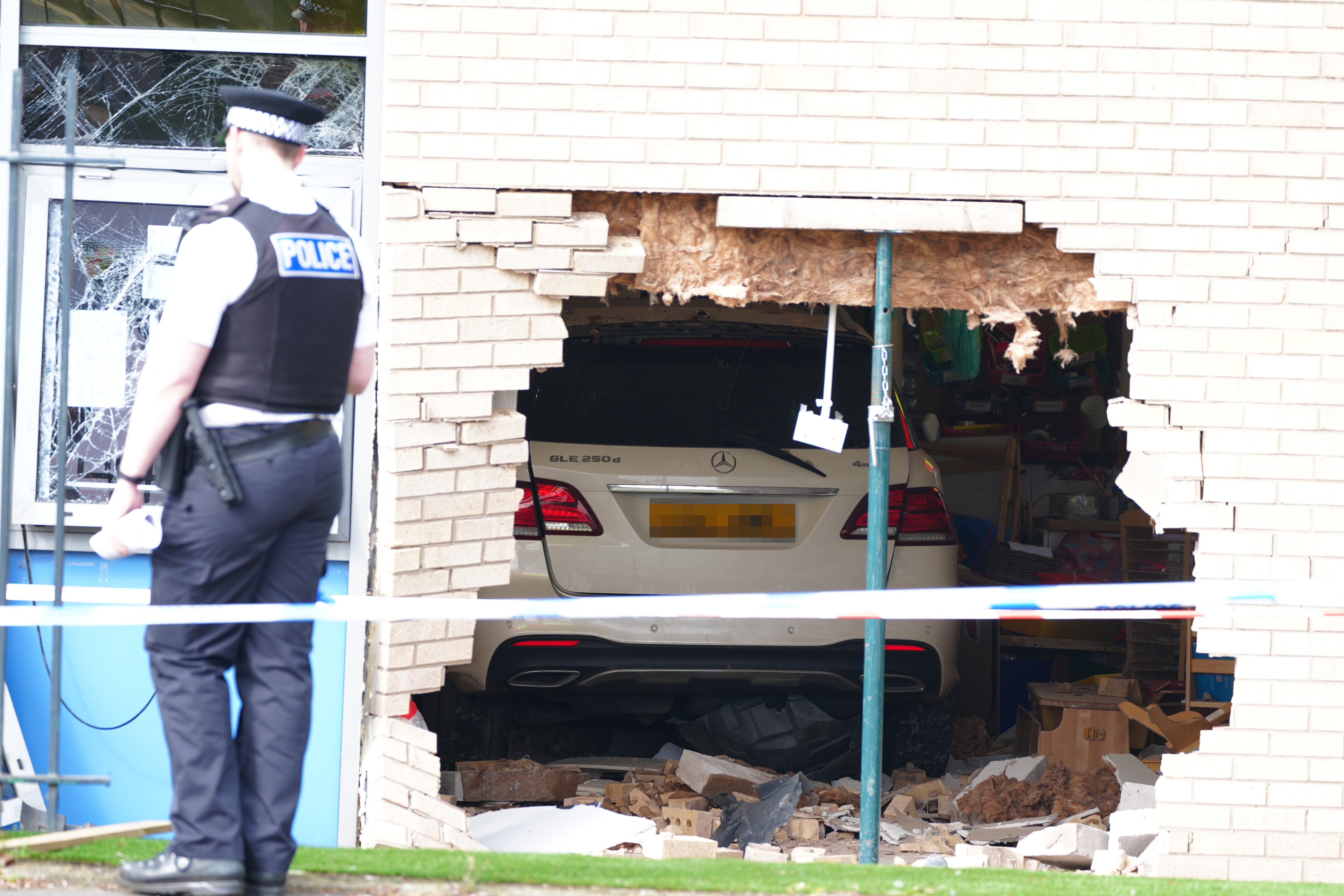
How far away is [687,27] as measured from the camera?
3.98 metres

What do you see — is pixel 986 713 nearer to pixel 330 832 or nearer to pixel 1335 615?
pixel 1335 615

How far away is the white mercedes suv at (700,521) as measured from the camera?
475 cm

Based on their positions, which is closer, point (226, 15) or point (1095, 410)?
point (226, 15)

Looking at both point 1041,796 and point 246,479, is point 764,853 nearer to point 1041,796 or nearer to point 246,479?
point 1041,796

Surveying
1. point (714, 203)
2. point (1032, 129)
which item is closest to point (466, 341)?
point (714, 203)

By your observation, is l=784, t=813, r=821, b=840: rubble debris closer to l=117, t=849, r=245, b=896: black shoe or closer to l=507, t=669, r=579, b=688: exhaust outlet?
l=507, t=669, r=579, b=688: exhaust outlet

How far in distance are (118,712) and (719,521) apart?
2075 mm

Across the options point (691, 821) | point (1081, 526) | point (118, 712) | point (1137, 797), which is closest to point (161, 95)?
point (118, 712)

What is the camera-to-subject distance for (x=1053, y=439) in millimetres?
8406

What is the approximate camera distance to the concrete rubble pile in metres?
4.39

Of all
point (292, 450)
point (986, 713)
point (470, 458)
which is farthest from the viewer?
point (986, 713)

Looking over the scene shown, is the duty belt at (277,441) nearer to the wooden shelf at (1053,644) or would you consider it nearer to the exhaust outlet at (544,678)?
the exhaust outlet at (544,678)

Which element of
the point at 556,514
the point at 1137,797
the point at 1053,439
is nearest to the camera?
the point at 1137,797

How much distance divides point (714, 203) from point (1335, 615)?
2.19 m
